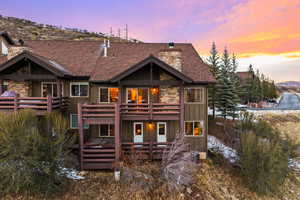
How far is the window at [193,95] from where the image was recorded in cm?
1248

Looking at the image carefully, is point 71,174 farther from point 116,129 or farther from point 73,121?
point 73,121

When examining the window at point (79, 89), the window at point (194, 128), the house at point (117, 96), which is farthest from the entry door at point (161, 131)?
the window at point (79, 89)

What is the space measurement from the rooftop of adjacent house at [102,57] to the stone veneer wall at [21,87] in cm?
260

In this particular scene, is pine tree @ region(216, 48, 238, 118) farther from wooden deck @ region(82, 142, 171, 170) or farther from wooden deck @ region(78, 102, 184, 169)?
wooden deck @ region(82, 142, 171, 170)

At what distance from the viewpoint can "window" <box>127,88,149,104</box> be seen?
12.5m

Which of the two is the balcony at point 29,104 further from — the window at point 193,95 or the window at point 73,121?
the window at point 193,95

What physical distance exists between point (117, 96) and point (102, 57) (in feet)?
14.4

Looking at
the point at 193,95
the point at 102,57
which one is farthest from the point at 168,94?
the point at 102,57

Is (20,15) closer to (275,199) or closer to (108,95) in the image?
(108,95)

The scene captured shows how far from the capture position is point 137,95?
12.5m

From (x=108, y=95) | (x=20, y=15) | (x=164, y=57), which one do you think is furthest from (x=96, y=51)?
(x=20, y=15)

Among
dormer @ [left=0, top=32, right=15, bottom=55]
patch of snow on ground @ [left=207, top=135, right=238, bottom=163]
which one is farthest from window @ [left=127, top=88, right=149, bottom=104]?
dormer @ [left=0, top=32, right=15, bottom=55]

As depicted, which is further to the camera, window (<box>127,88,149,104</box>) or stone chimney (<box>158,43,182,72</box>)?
window (<box>127,88,149,104</box>)

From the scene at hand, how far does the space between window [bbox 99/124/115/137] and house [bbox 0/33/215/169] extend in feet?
0.08
